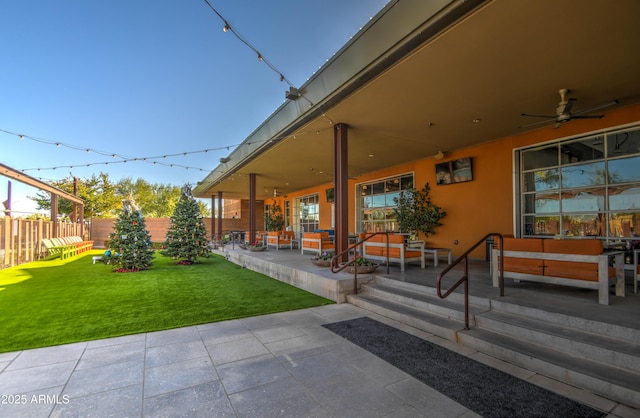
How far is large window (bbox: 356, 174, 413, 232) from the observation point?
10.6 m

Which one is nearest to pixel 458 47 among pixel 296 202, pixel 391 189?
pixel 391 189

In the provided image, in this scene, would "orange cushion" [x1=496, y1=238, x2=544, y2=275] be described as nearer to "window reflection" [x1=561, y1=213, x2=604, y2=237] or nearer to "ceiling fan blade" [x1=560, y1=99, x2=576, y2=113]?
"ceiling fan blade" [x1=560, y1=99, x2=576, y2=113]

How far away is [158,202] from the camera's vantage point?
33.3 m

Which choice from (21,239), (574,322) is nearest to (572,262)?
(574,322)

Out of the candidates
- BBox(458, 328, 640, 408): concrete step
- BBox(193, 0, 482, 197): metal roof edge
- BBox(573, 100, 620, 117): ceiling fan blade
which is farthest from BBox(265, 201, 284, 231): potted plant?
BBox(458, 328, 640, 408): concrete step

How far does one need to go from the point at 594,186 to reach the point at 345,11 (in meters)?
6.13

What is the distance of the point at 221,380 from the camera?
2.45 m

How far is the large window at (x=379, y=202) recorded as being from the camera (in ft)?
34.8

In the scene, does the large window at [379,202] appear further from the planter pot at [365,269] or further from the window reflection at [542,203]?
the planter pot at [365,269]

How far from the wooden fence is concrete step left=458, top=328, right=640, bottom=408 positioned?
1261 cm

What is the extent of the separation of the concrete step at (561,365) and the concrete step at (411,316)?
19cm

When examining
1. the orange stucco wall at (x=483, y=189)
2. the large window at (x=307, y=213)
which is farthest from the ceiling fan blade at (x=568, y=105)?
the large window at (x=307, y=213)

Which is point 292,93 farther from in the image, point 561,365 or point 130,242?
point 130,242

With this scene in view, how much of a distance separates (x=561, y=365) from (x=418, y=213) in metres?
6.82
